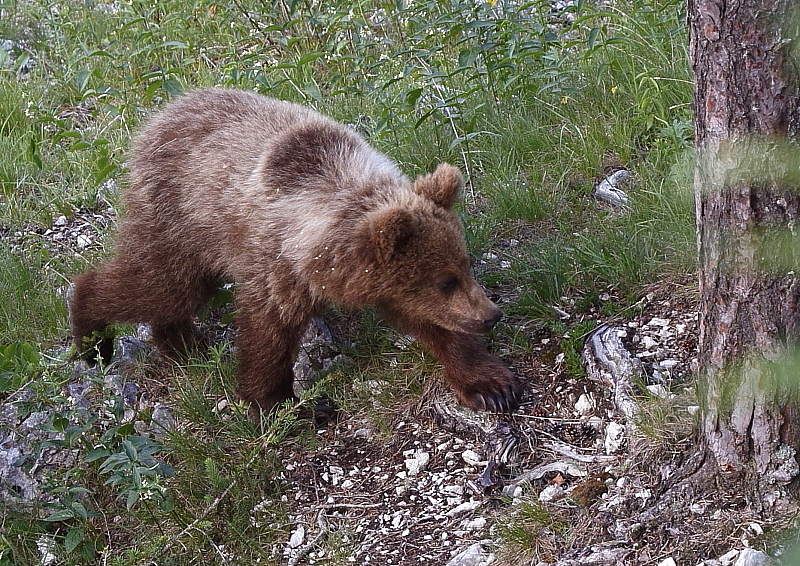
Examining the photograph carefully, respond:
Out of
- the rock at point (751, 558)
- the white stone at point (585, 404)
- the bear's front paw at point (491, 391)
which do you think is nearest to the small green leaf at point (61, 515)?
the bear's front paw at point (491, 391)

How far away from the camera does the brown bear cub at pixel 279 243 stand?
12.0 ft

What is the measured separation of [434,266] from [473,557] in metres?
1.16

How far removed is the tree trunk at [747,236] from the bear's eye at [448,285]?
120 cm

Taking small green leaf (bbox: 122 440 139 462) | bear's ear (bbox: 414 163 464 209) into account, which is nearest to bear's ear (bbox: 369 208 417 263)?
bear's ear (bbox: 414 163 464 209)

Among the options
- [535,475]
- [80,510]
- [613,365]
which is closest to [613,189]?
[613,365]

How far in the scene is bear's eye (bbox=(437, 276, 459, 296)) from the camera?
368 cm

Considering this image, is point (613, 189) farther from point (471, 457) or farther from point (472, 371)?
point (471, 457)

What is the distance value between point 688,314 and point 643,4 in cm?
246

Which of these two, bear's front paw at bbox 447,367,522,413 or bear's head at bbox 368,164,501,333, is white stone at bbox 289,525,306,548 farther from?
bear's head at bbox 368,164,501,333

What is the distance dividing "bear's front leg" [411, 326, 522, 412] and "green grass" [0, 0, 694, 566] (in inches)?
7.9

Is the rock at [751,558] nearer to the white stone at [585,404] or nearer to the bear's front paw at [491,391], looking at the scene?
the white stone at [585,404]

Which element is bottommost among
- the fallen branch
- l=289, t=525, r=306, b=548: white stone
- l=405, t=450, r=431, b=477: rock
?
l=289, t=525, r=306, b=548: white stone

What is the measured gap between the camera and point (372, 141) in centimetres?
512

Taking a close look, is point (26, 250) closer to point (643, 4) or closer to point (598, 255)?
point (598, 255)
